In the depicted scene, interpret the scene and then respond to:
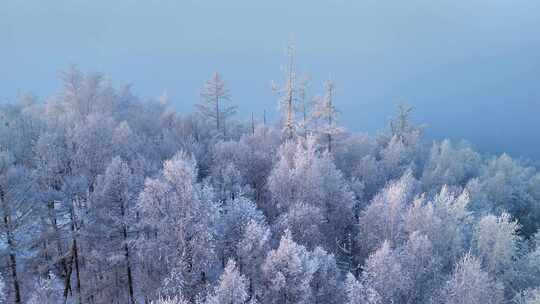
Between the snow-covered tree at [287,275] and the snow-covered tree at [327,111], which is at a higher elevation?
the snow-covered tree at [327,111]

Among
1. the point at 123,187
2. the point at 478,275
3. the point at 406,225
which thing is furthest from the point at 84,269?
the point at 478,275

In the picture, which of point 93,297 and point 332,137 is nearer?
point 93,297

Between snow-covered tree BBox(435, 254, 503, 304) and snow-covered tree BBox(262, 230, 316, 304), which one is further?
snow-covered tree BBox(435, 254, 503, 304)

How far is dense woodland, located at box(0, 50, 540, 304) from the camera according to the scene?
80.6ft

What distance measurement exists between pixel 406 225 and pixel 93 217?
20221 mm

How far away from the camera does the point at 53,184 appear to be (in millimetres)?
29344

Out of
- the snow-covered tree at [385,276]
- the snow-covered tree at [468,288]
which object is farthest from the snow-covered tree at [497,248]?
the snow-covered tree at [385,276]

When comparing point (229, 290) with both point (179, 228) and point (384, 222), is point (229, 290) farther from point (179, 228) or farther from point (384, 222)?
point (384, 222)

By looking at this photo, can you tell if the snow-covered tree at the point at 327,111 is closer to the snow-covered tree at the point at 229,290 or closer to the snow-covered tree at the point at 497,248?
the snow-covered tree at the point at 497,248

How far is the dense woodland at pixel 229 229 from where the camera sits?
24.6 m

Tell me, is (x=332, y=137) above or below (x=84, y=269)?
above

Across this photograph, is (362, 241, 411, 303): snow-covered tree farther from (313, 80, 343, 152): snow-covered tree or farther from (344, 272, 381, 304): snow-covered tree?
(313, 80, 343, 152): snow-covered tree

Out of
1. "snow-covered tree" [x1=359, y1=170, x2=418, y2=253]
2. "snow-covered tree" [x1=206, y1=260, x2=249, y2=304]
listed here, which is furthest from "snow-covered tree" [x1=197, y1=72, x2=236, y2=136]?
"snow-covered tree" [x1=206, y1=260, x2=249, y2=304]

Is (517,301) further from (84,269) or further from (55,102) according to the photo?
(55,102)
